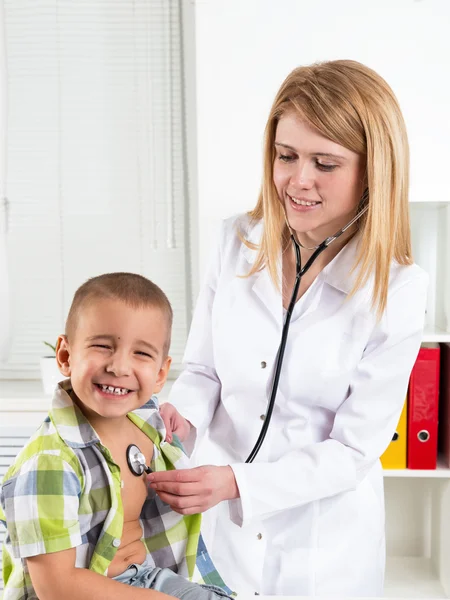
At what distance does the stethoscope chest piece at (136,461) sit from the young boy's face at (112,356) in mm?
87

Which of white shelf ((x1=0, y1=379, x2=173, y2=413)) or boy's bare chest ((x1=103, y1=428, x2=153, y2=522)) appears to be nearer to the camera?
boy's bare chest ((x1=103, y1=428, x2=153, y2=522))

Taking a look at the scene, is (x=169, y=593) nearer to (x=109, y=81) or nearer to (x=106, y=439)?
(x=106, y=439)

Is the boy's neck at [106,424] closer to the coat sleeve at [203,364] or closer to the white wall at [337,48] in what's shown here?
the coat sleeve at [203,364]

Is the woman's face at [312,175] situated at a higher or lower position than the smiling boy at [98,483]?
higher

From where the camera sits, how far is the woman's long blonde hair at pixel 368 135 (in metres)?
1.33

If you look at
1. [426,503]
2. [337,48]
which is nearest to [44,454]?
[337,48]

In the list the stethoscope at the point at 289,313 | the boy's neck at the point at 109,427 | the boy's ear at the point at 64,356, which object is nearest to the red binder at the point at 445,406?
the stethoscope at the point at 289,313

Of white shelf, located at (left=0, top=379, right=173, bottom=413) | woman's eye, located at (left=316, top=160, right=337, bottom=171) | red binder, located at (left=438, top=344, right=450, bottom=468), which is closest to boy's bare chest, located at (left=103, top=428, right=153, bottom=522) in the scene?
woman's eye, located at (left=316, top=160, right=337, bottom=171)

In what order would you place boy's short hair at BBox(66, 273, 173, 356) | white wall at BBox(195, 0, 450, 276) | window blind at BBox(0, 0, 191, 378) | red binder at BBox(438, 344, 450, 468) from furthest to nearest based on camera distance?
1. window blind at BBox(0, 0, 191, 378)
2. red binder at BBox(438, 344, 450, 468)
3. white wall at BBox(195, 0, 450, 276)
4. boy's short hair at BBox(66, 273, 173, 356)

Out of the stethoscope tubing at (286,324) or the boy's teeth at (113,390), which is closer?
the boy's teeth at (113,390)

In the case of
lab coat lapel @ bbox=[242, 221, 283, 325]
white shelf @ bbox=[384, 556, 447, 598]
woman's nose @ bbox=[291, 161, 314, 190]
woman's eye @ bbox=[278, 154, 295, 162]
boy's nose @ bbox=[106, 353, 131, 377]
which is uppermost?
woman's eye @ bbox=[278, 154, 295, 162]

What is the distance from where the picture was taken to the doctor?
4.40ft

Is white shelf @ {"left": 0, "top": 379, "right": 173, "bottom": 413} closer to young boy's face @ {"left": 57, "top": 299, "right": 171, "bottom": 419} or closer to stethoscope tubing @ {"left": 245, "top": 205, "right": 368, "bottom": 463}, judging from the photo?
stethoscope tubing @ {"left": 245, "top": 205, "right": 368, "bottom": 463}

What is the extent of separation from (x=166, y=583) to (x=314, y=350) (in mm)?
559
